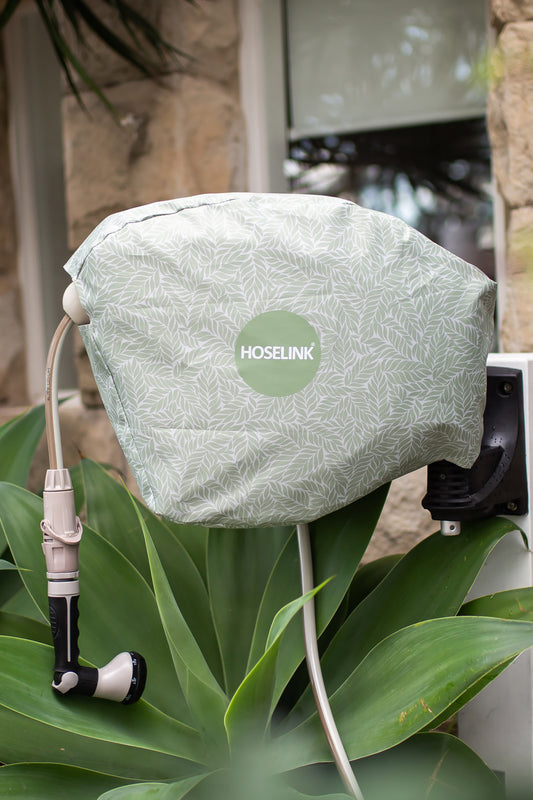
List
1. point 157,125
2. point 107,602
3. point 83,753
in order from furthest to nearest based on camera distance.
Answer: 1. point 157,125
2. point 107,602
3. point 83,753

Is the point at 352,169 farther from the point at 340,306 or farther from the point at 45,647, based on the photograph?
the point at 45,647

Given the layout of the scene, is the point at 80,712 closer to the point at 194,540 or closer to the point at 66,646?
the point at 66,646

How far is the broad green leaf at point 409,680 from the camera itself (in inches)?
25.0

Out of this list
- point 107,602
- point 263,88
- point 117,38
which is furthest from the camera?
point 263,88

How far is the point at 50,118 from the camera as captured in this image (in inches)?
81.1

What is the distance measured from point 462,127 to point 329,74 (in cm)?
36

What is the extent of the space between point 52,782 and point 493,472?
58 cm

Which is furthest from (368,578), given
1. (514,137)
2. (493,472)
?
(514,137)

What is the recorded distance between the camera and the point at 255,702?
27.1 inches

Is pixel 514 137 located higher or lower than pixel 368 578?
higher

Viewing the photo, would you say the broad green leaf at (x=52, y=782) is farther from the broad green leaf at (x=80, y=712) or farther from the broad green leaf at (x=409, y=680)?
the broad green leaf at (x=409, y=680)

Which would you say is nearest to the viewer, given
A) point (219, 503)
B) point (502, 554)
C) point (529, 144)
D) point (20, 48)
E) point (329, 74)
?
point (219, 503)

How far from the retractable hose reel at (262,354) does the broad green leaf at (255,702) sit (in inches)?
4.7

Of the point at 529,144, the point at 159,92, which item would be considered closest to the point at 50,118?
the point at 159,92
